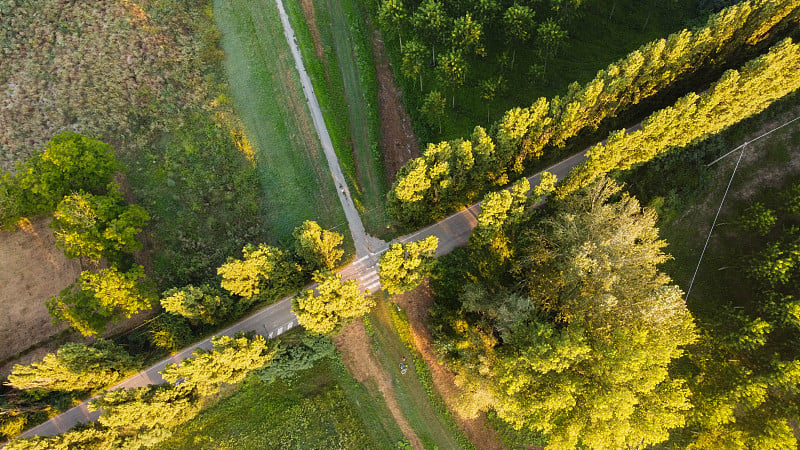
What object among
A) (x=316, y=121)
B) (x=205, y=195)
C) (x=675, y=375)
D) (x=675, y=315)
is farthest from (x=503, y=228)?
(x=205, y=195)

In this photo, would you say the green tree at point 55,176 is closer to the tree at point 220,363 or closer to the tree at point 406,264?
the tree at point 220,363

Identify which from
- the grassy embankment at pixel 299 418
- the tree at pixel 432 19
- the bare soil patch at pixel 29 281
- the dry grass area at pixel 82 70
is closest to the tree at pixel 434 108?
the tree at pixel 432 19

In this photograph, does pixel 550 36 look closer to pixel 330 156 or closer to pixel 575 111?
pixel 575 111

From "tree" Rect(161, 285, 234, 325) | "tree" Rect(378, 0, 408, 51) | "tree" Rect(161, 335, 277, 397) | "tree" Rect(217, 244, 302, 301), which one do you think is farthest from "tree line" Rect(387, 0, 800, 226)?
"tree" Rect(378, 0, 408, 51)

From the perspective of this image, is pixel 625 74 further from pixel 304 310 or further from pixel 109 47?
pixel 109 47

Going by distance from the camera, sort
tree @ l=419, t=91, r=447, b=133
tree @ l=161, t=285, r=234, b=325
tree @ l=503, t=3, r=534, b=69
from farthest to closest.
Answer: tree @ l=419, t=91, r=447, b=133
tree @ l=503, t=3, r=534, b=69
tree @ l=161, t=285, r=234, b=325

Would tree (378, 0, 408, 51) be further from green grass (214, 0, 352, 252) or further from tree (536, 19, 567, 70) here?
tree (536, 19, 567, 70)
